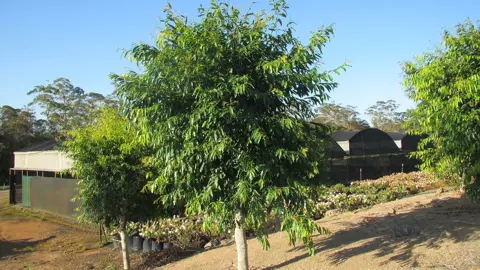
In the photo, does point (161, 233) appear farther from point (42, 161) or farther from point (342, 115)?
point (342, 115)

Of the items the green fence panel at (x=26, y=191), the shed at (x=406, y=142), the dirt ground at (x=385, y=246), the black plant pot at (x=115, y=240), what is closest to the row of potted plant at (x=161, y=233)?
the black plant pot at (x=115, y=240)

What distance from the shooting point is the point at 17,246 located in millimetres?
12484

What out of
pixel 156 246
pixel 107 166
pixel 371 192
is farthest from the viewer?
pixel 371 192

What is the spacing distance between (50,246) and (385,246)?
32.6ft

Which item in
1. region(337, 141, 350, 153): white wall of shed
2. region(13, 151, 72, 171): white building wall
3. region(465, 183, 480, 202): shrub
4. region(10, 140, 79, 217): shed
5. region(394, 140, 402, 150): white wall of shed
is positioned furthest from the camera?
region(394, 140, 402, 150): white wall of shed

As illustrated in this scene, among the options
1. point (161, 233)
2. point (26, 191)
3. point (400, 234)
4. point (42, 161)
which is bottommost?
point (161, 233)

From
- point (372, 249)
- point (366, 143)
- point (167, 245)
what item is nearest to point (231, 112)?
point (372, 249)

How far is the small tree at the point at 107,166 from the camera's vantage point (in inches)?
295

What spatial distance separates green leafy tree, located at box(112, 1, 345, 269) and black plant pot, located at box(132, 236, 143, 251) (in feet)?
19.2

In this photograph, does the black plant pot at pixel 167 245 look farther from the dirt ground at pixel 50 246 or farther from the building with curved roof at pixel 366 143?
the building with curved roof at pixel 366 143

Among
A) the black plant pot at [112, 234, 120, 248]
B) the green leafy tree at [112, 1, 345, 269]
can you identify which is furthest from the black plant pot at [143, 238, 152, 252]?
the green leafy tree at [112, 1, 345, 269]

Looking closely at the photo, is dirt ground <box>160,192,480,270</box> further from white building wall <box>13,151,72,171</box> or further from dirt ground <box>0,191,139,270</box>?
white building wall <box>13,151,72,171</box>

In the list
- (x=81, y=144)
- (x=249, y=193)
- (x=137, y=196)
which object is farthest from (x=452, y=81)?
(x=81, y=144)

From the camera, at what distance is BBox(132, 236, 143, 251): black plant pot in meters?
10.4
